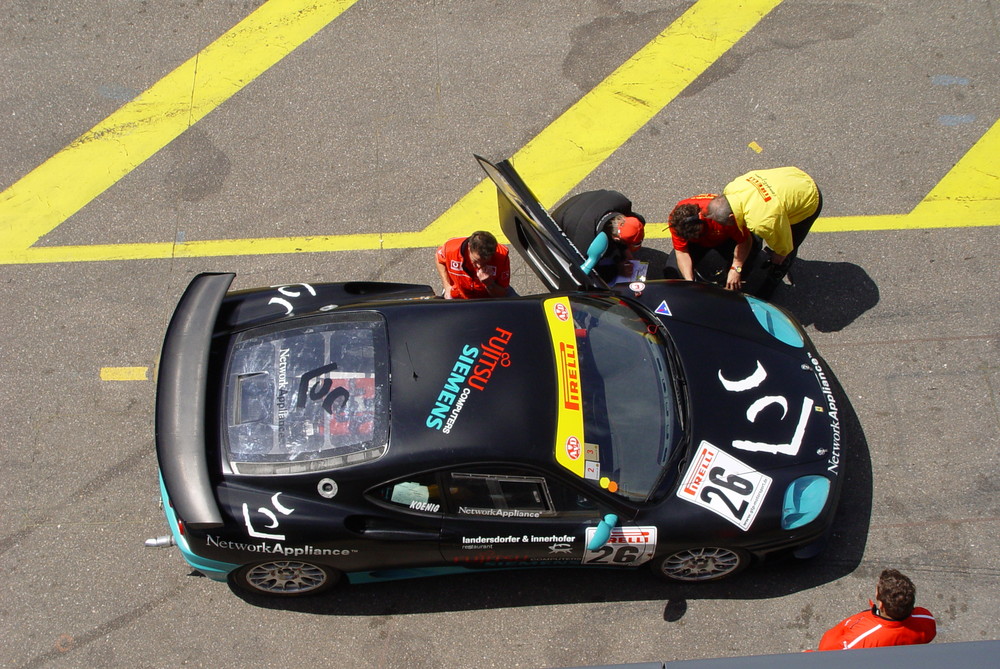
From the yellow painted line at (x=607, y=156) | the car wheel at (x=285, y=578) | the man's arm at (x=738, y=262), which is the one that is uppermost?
the yellow painted line at (x=607, y=156)

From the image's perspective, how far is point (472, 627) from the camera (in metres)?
4.70

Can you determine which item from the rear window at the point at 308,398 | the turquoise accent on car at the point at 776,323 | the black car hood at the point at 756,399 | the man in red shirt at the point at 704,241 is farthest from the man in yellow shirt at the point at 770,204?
the rear window at the point at 308,398

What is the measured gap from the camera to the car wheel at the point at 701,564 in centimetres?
442

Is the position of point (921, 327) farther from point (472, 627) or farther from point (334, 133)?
point (334, 133)

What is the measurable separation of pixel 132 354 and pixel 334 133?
232 cm

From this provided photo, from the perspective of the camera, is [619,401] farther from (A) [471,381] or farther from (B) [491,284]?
(B) [491,284]

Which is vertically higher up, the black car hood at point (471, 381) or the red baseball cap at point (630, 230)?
the red baseball cap at point (630, 230)

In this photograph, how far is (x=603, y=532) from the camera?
3.98 metres

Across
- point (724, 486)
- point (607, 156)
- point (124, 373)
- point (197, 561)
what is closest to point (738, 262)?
point (607, 156)

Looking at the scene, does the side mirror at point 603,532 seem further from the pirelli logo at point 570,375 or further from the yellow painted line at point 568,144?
the yellow painted line at point 568,144

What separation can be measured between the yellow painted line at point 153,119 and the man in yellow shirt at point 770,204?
156 inches

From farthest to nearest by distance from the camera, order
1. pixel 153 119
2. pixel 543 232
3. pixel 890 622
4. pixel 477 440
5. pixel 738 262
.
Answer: pixel 153 119
pixel 738 262
pixel 543 232
pixel 890 622
pixel 477 440

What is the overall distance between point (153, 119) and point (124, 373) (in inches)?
88.1

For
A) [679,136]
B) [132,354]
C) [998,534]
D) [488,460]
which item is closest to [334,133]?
[132,354]
